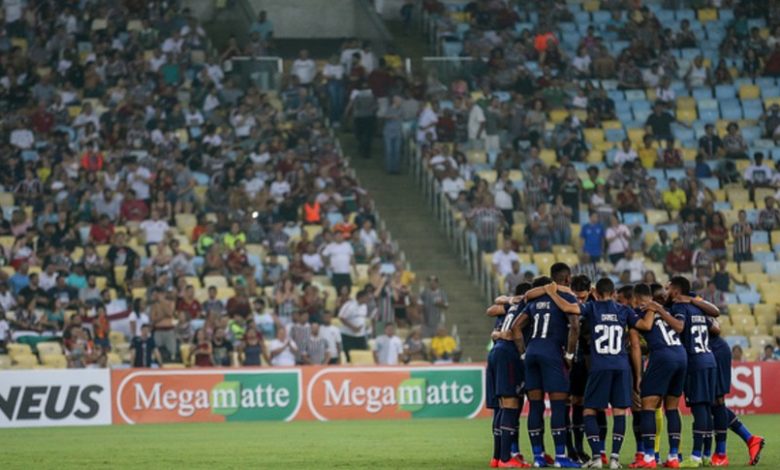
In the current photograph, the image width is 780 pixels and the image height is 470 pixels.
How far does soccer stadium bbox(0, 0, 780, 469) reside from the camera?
1216 inches

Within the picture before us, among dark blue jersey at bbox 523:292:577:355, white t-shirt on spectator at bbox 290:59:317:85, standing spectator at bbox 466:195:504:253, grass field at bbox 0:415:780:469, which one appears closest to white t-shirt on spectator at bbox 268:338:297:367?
grass field at bbox 0:415:780:469

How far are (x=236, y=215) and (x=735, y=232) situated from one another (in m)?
9.76

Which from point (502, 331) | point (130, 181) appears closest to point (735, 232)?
point (130, 181)

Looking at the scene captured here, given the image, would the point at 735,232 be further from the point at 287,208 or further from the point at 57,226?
the point at 57,226

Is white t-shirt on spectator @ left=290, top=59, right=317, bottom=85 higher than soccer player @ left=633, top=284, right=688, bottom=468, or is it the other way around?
white t-shirt on spectator @ left=290, top=59, right=317, bottom=85

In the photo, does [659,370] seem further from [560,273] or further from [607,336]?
[560,273]

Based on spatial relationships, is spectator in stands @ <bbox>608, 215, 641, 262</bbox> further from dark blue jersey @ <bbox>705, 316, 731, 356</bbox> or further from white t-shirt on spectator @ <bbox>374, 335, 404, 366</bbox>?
dark blue jersey @ <bbox>705, 316, 731, 356</bbox>

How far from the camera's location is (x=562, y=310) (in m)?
18.3

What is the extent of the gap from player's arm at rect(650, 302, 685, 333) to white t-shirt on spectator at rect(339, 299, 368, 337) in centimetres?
1457

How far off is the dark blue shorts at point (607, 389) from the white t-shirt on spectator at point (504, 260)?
16.5m

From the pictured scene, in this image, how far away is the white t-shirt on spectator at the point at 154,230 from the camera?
34.8 m

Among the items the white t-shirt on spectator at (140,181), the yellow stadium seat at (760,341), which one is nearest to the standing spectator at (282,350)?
the white t-shirt on spectator at (140,181)

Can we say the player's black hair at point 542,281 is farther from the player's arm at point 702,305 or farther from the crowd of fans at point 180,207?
the crowd of fans at point 180,207

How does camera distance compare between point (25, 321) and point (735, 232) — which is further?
point (735, 232)
